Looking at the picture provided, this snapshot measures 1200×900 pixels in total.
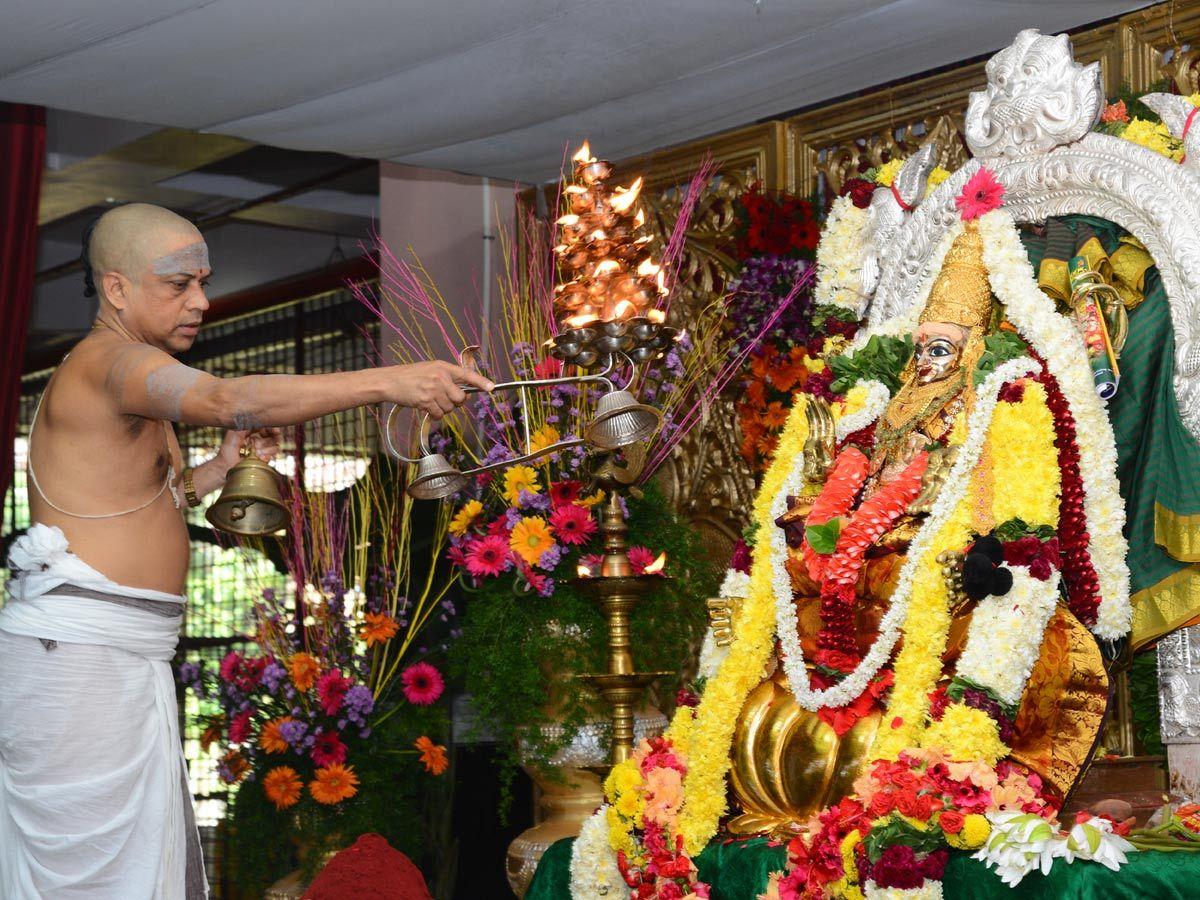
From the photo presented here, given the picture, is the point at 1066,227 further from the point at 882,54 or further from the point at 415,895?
the point at 415,895

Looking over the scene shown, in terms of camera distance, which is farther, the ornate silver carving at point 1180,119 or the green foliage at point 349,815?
the green foliage at point 349,815

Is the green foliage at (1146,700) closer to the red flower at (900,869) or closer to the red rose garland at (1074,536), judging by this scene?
the red rose garland at (1074,536)

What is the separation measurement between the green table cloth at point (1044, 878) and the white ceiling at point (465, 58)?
7.87 ft

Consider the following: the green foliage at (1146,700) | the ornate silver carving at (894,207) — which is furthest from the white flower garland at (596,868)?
the ornate silver carving at (894,207)

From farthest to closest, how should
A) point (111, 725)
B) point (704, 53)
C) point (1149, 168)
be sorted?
point (704, 53), point (1149, 168), point (111, 725)

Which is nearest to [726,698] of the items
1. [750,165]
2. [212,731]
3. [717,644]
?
[717,644]

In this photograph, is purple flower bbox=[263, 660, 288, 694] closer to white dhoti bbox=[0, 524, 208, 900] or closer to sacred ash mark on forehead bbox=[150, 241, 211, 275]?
white dhoti bbox=[0, 524, 208, 900]

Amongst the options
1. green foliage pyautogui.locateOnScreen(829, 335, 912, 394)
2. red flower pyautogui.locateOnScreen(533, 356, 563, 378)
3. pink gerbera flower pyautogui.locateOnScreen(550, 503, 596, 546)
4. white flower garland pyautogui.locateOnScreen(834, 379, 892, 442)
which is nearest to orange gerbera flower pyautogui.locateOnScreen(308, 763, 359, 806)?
pink gerbera flower pyautogui.locateOnScreen(550, 503, 596, 546)

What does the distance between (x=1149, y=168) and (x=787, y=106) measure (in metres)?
1.65

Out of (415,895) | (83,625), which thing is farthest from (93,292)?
(415,895)

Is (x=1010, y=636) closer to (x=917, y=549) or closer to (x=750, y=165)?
(x=917, y=549)

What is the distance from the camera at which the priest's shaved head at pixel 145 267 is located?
333 centimetres

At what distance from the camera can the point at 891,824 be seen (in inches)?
132

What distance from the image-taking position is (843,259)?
4.71 m
